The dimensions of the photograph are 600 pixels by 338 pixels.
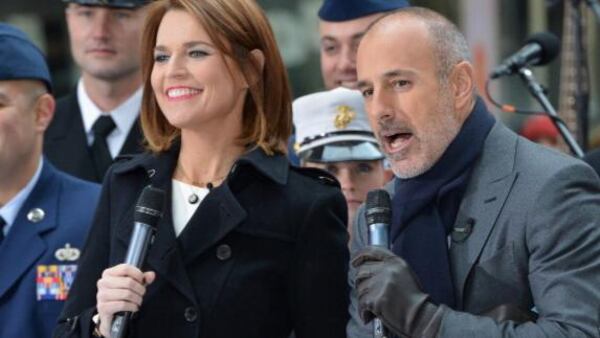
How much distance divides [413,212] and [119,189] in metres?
0.97

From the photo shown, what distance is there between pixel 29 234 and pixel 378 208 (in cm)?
167

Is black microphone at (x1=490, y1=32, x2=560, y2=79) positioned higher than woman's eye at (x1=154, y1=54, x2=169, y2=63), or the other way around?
woman's eye at (x1=154, y1=54, x2=169, y2=63)

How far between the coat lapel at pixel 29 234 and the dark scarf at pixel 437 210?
1.49 metres

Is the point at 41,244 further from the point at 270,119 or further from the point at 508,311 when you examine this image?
the point at 508,311

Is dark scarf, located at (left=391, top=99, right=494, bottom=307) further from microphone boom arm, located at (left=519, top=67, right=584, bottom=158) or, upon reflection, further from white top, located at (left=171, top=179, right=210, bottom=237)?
microphone boom arm, located at (left=519, top=67, right=584, bottom=158)

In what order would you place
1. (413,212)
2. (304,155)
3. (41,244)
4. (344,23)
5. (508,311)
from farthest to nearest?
1. (344,23)
2. (304,155)
3. (41,244)
4. (413,212)
5. (508,311)

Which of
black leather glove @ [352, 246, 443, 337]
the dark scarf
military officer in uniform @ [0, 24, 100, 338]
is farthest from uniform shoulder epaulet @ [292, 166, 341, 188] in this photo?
military officer in uniform @ [0, 24, 100, 338]

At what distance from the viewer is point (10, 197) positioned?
207 inches

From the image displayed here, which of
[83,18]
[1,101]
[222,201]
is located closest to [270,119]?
[222,201]

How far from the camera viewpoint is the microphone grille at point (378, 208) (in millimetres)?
3904

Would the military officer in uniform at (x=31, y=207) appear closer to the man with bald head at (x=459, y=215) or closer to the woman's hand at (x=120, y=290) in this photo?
the woman's hand at (x=120, y=290)

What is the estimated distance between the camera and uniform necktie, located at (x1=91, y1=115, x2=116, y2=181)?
6078mm

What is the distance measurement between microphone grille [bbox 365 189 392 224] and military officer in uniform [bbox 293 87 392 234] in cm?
133

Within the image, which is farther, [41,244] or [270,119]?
[41,244]
